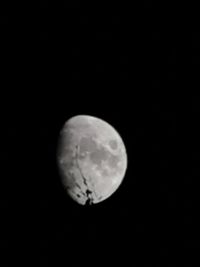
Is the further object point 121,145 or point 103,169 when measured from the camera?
point 121,145

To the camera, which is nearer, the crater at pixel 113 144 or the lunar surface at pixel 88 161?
the lunar surface at pixel 88 161

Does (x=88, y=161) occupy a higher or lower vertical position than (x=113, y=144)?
lower

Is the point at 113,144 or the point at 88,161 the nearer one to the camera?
the point at 88,161

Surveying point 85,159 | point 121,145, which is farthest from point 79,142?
point 121,145

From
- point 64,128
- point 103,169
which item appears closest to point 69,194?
point 103,169

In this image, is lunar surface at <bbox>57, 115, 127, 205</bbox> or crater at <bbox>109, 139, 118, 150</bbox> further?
crater at <bbox>109, 139, 118, 150</bbox>

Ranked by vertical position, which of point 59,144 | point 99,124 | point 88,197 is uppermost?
point 99,124

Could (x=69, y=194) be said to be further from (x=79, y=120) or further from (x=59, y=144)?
(x=79, y=120)

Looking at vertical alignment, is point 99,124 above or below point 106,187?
above
